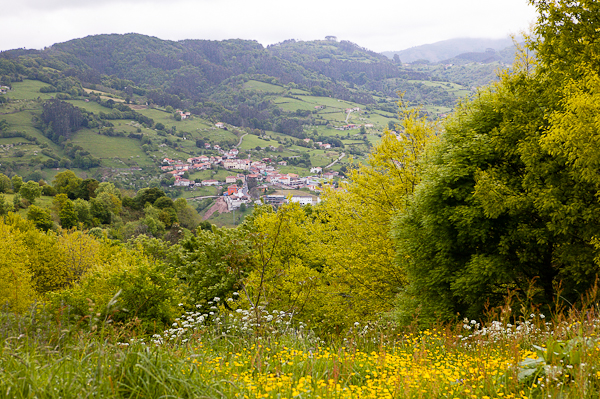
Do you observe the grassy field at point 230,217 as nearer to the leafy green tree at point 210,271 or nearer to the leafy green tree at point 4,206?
the leafy green tree at point 4,206

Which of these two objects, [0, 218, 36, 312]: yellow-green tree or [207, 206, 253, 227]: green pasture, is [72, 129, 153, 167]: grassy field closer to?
[207, 206, 253, 227]: green pasture

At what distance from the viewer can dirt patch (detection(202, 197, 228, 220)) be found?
112950mm

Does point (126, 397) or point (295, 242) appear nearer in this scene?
point (126, 397)

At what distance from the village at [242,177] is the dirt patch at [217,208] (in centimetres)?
150

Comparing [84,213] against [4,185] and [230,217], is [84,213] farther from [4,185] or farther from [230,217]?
[230,217]

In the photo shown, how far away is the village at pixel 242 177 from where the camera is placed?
125312 millimetres

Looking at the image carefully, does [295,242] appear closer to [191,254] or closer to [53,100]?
[191,254]

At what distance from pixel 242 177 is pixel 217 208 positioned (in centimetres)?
3646

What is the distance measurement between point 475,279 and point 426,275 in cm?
202

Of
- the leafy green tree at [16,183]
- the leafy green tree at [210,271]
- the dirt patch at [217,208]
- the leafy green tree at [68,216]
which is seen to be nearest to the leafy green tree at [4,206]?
the leafy green tree at [68,216]

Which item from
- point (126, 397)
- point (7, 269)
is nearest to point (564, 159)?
point (126, 397)

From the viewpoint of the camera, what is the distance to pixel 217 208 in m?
117

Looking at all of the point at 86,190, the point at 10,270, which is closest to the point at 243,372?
the point at 10,270

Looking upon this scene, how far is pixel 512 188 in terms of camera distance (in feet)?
37.5
